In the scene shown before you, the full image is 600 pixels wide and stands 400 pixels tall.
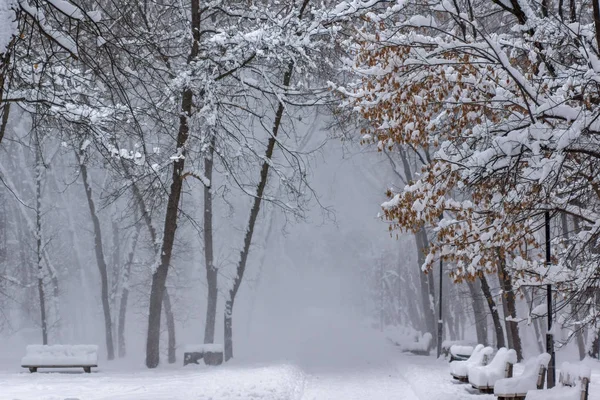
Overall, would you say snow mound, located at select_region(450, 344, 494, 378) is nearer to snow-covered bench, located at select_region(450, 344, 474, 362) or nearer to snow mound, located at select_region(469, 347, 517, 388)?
snow mound, located at select_region(469, 347, 517, 388)

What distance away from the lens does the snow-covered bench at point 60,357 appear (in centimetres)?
1603

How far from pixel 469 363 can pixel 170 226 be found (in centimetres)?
729

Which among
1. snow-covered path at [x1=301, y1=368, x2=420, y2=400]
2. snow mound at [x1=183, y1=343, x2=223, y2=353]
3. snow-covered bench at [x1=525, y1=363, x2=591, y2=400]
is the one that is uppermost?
snow-covered bench at [x1=525, y1=363, x2=591, y2=400]

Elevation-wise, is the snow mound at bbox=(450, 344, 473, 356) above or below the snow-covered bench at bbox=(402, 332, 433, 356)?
above

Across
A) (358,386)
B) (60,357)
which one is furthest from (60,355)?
(358,386)

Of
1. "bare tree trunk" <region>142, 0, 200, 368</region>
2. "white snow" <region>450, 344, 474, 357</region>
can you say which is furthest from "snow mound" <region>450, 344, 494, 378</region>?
"bare tree trunk" <region>142, 0, 200, 368</region>

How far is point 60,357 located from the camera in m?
16.2

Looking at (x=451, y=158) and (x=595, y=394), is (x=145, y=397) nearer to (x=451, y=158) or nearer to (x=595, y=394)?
(x=451, y=158)

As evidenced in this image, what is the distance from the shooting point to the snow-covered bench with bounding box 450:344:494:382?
13.2 m

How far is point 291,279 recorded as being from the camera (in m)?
82.0

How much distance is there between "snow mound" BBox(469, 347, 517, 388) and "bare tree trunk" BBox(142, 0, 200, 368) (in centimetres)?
727

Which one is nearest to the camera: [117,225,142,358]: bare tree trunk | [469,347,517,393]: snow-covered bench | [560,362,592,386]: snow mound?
[560,362,592,386]: snow mound

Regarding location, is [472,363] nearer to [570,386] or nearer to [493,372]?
[493,372]

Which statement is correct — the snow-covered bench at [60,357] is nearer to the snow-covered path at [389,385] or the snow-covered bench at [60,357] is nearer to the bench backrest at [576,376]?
the snow-covered path at [389,385]
